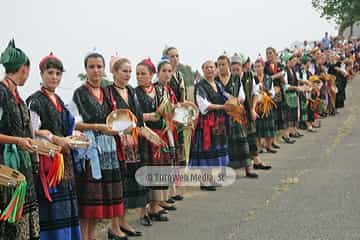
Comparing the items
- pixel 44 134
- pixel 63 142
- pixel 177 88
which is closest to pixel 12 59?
pixel 44 134

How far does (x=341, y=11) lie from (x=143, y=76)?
39445mm

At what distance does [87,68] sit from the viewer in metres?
5.23

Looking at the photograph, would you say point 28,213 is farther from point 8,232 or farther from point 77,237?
point 77,237

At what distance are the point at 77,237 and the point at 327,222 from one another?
267 cm

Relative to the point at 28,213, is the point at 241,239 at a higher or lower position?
lower

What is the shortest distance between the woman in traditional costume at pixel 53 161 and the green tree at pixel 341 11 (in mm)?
39614

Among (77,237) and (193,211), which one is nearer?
(77,237)

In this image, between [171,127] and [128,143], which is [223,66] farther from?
[128,143]

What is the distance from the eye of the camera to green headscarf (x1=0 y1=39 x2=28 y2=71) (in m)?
4.21

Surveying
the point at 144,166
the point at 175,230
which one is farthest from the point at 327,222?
the point at 144,166

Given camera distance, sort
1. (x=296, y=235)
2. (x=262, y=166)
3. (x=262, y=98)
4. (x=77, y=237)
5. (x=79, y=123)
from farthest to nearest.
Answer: (x=262, y=98) → (x=262, y=166) → (x=296, y=235) → (x=79, y=123) → (x=77, y=237)

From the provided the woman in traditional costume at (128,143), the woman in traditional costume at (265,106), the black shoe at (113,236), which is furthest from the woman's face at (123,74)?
the woman in traditional costume at (265,106)

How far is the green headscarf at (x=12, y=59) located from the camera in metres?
4.21

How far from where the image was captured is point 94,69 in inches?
205
